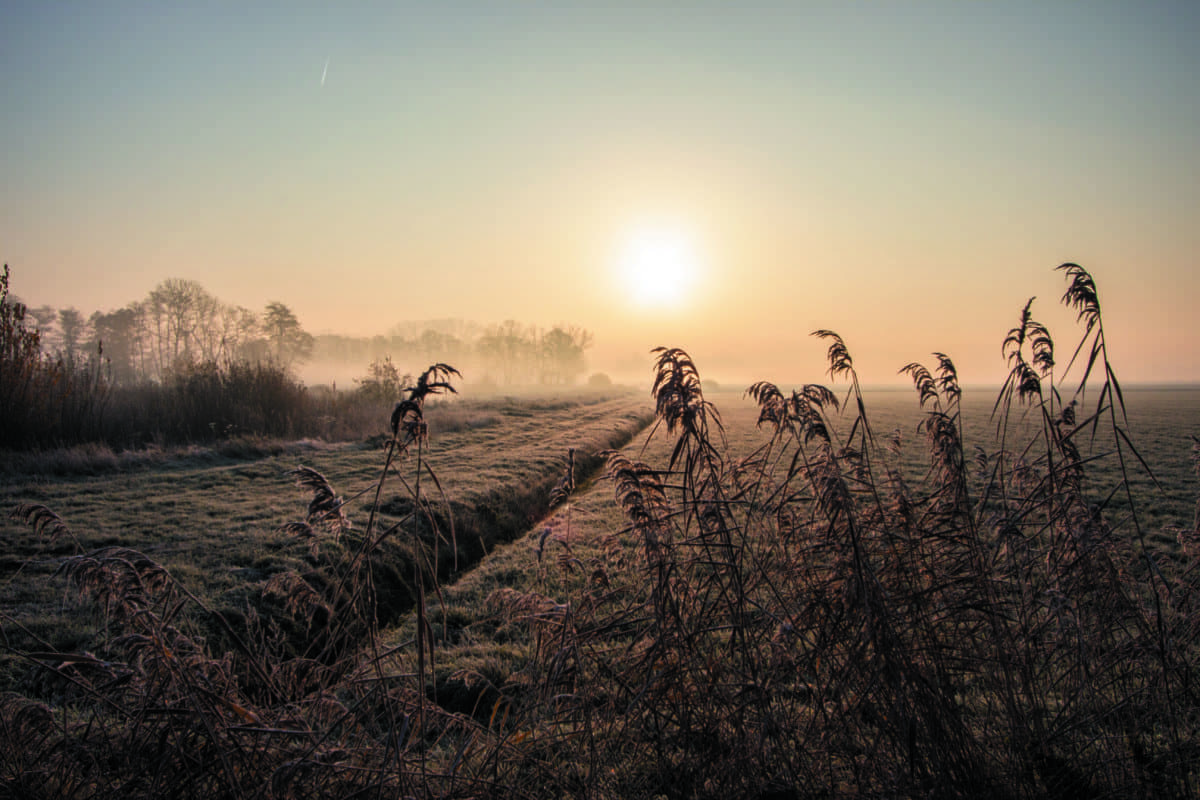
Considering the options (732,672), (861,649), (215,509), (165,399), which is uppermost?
(165,399)

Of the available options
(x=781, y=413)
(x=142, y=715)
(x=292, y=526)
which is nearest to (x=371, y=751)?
(x=142, y=715)

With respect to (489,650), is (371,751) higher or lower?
higher

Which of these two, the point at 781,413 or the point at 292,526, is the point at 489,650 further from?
the point at 781,413

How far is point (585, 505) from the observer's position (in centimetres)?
1162

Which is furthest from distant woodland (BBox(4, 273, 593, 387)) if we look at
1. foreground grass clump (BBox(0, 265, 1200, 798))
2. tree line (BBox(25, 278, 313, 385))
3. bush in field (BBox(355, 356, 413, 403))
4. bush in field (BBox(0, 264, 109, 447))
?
foreground grass clump (BBox(0, 265, 1200, 798))

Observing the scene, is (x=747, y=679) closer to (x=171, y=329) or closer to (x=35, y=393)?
(x=35, y=393)

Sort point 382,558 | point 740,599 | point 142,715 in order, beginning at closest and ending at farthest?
point 142,715 < point 740,599 < point 382,558

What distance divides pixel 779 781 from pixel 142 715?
2.79 meters

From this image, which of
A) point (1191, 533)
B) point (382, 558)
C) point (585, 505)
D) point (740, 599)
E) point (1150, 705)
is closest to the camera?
point (740, 599)

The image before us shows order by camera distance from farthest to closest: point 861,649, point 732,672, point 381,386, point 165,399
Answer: point 381,386 → point 165,399 → point 732,672 → point 861,649

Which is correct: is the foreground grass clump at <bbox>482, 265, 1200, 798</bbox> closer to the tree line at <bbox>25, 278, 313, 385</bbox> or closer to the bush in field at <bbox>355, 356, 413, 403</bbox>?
the bush in field at <bbox>355, 356, 413, 403</bbox>

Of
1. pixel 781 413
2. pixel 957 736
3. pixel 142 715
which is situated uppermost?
pixel 781 413

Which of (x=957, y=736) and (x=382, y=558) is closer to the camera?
(x=957, y=736)

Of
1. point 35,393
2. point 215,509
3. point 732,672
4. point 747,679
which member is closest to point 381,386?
point 35,393
